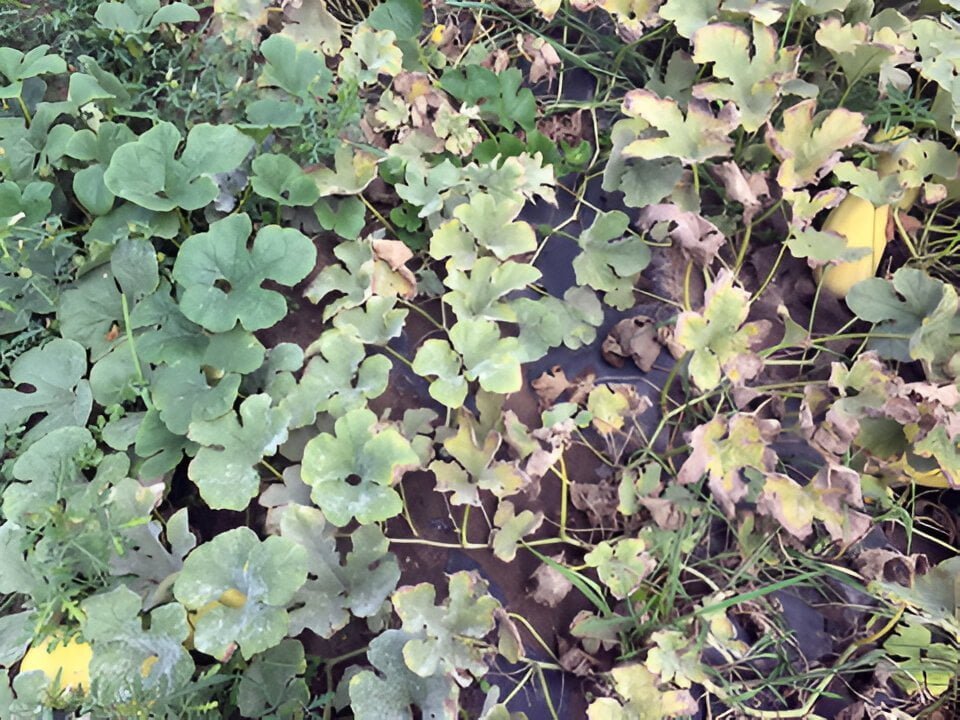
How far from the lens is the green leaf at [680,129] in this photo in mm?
1729

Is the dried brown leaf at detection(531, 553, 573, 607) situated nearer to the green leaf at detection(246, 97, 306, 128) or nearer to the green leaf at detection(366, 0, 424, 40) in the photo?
the green leaf at detection(246, 97, 306, 128)

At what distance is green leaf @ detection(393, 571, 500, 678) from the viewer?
4.34ft

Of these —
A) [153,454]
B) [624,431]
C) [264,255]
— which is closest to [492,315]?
[624,431]

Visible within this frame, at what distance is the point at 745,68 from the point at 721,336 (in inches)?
27.9

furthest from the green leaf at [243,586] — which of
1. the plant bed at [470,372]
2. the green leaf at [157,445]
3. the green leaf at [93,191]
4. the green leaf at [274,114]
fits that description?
the green leaf at [274,114]

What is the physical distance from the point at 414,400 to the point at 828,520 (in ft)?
2.96

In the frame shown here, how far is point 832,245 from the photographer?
1732 mm

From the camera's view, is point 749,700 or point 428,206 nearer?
point 749,700

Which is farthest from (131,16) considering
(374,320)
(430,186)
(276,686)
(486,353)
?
(276,686)

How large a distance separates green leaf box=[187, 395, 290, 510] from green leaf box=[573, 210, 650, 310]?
795 millimetres

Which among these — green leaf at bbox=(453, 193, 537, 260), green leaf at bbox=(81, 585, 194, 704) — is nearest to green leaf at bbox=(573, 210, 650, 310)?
green leaf at bbox=(453, 193, 537, 260)

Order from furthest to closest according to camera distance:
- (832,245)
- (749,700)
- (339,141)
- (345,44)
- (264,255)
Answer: (345,44) → (339,141) → (832,245) → (264,255) → (749,700)

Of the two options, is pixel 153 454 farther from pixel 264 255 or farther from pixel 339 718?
pixel 339 718

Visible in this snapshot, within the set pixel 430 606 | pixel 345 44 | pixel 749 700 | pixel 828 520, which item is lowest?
pixel 749 700
